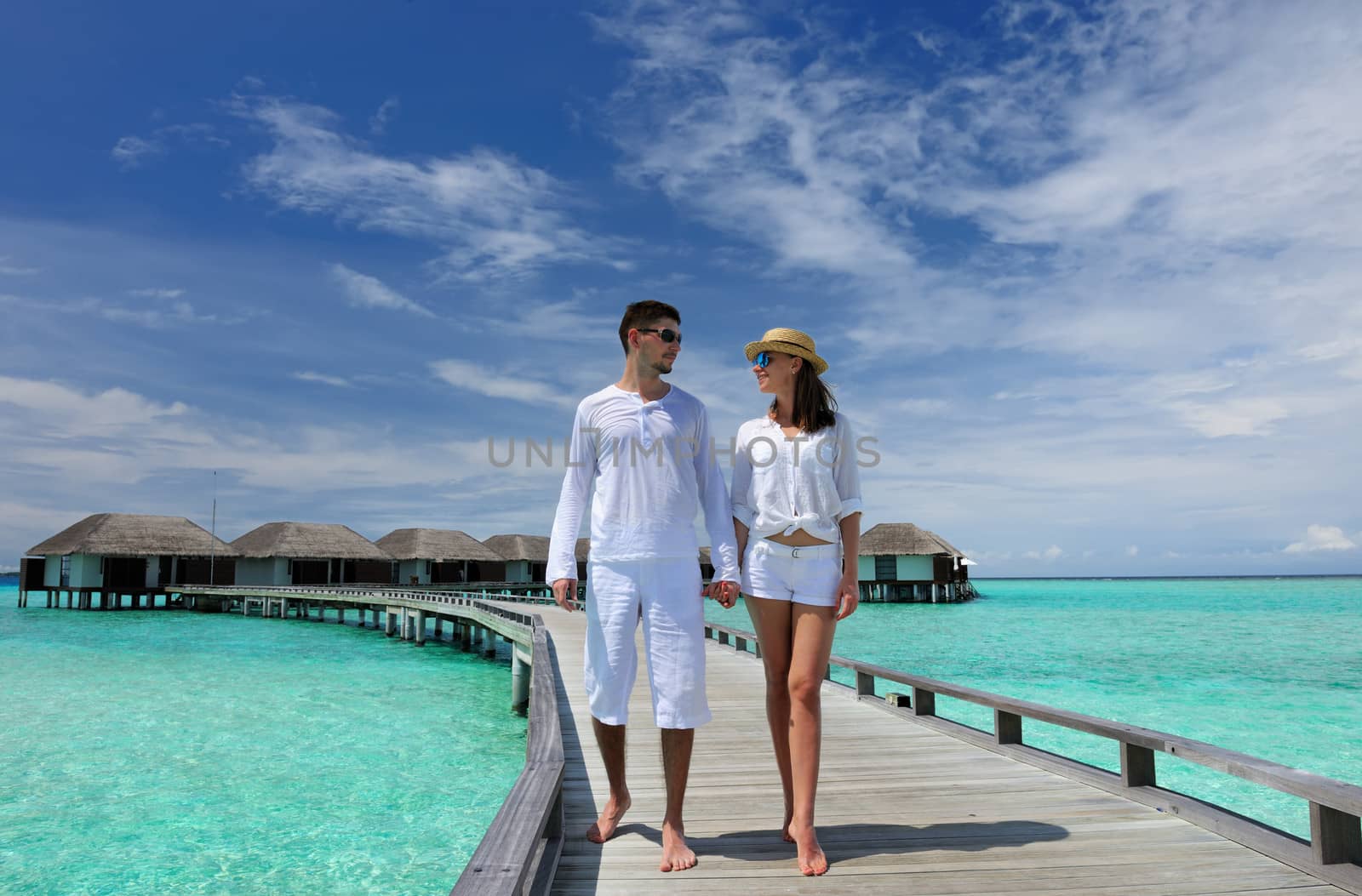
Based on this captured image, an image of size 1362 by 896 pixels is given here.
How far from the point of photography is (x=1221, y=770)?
415cm

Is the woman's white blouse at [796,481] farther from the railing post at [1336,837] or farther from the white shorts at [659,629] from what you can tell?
the railing post at [1336,837]

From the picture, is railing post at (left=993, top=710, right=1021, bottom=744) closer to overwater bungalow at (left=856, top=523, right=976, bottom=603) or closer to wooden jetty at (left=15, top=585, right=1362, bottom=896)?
wooden jetty at (left=15, top=585, right=1362, bottom=896)

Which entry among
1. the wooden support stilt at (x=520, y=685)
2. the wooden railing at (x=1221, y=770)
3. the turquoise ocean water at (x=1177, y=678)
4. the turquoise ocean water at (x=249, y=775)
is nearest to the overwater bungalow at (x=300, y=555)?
the turquoise ocean water at (x=1177, y=678)

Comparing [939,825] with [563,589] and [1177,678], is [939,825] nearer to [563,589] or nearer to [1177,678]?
[563,589]

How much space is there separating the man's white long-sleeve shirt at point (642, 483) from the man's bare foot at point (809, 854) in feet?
3.11

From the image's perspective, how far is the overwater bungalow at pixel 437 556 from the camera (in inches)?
2218

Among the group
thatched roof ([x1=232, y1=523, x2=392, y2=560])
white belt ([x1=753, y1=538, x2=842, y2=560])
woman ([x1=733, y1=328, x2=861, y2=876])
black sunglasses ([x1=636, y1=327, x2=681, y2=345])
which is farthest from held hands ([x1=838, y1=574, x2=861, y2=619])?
thatched roof ([x1=232, y1=523, x2=392, y2=560])

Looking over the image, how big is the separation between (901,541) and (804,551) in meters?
58.0

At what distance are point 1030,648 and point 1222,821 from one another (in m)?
29.9

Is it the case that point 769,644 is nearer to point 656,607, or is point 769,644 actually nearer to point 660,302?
point 656,607

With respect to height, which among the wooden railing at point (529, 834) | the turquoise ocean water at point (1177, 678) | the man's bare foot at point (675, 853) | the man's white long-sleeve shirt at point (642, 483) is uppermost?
the man's white long-sleeve shirt at point (642, 483)

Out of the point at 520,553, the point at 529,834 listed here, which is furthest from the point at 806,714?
the point at 520,553

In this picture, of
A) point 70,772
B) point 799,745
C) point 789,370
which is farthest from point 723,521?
point 70,772

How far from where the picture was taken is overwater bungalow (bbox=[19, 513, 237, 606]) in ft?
159
